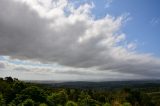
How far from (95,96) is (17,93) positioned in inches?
3286

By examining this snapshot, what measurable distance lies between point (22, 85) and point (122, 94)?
76559 mm

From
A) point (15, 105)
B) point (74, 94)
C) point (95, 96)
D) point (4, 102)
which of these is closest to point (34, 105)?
point (15, 105)

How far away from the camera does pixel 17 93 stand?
97.2m

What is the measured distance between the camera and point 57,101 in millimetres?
115312

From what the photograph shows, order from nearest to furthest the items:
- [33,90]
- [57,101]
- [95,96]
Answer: [33,90] < [57,101] < [95,96]

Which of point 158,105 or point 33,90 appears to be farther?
point 158,105

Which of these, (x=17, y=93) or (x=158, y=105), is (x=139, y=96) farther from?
(x=17, y=93)

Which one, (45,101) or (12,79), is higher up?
(12,79)

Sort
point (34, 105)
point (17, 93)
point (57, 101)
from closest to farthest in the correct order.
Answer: point (34, 105), point (17, 93), point (57, 101)

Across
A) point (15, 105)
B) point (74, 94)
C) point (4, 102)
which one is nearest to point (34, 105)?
point (15, 105)

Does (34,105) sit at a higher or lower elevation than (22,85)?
lower

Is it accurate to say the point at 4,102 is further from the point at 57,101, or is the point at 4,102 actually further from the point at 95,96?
the point at 95,96

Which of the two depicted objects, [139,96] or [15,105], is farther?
[139,96]

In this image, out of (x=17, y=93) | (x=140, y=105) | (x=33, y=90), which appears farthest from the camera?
(x=140, y=105)
